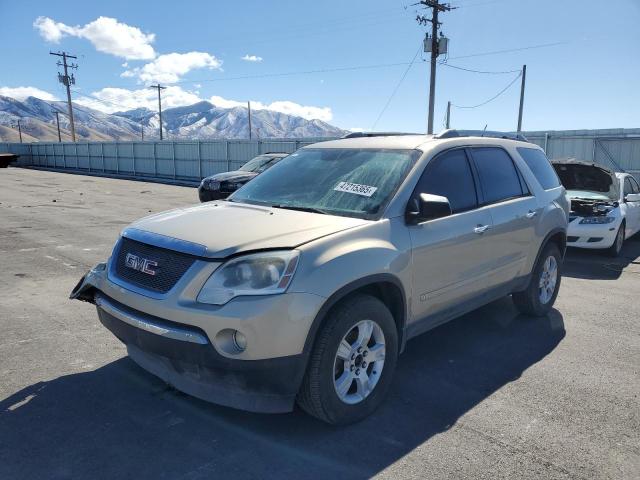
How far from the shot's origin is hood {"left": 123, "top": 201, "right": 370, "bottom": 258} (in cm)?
298

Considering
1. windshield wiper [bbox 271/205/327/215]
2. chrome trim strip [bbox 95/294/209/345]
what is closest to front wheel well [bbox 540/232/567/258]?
windshield wiper [bbox 271/205/327/215]

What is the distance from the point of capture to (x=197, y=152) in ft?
100

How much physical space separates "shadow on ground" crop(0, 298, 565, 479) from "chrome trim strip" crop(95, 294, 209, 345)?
64 centimetres

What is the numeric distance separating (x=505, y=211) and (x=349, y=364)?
2.21m

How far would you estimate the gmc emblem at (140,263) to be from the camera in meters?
3.17

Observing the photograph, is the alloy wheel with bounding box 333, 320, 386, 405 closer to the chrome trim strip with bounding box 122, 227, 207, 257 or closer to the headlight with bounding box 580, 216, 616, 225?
the chrome trim strip with bounding box 122, 227, 207, 257

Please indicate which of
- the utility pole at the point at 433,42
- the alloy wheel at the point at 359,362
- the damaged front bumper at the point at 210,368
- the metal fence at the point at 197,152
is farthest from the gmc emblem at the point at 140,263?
the utility pole at the point at 433,42

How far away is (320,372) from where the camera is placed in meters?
2.97

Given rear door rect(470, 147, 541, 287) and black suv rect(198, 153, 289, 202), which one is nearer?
rear door rect(470, 147, 541, 287)

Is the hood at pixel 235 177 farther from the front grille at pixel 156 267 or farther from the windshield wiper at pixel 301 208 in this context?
the front grille at pixel 156 267

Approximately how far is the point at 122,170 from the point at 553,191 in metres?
37.0

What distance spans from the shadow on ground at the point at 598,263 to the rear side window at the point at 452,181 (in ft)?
13.8

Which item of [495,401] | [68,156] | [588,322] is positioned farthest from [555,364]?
[68,156]

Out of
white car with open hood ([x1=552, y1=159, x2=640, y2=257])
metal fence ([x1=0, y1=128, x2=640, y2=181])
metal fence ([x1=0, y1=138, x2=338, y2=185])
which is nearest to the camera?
white car with open hood ([x1=552, y1=159, x2=640, y2=257])
